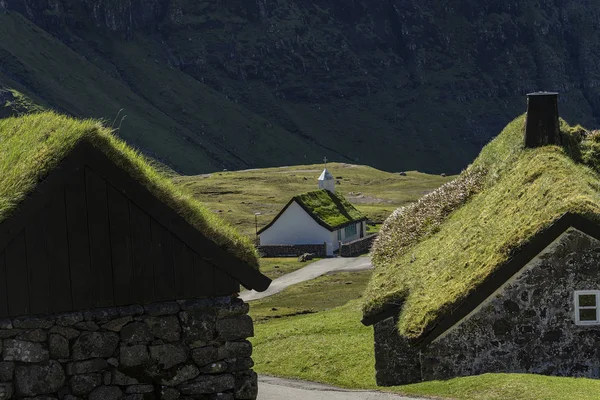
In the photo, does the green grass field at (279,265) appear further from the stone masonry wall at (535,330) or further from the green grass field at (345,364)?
the stone masonry wall at (535,330)

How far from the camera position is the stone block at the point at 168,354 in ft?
53.7

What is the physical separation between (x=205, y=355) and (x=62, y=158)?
4.17 meters

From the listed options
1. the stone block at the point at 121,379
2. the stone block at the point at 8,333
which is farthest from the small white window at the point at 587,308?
the stone block at the point at 8,333

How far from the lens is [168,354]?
16.4 metres

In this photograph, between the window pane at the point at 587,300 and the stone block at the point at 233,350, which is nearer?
the stone block at the point at 233,350

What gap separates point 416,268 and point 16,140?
16.0 metres

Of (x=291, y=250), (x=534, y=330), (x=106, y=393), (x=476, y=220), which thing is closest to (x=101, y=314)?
(x=106, y=393)

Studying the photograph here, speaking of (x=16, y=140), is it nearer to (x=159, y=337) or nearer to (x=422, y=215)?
(x=159, y=337)

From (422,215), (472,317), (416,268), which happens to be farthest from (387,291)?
(422,215)

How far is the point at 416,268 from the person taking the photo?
30.0 metres

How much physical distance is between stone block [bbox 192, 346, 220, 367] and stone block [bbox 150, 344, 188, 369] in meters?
0.18

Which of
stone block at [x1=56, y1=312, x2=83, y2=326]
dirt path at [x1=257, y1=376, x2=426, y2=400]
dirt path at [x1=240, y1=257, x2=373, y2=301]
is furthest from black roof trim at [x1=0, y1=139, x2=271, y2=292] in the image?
dirt path at [x1=240, y1=257, x2=373, y2=301]

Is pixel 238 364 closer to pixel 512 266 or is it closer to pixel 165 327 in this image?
pixel 165 327

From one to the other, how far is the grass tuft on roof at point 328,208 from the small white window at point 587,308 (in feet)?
261
